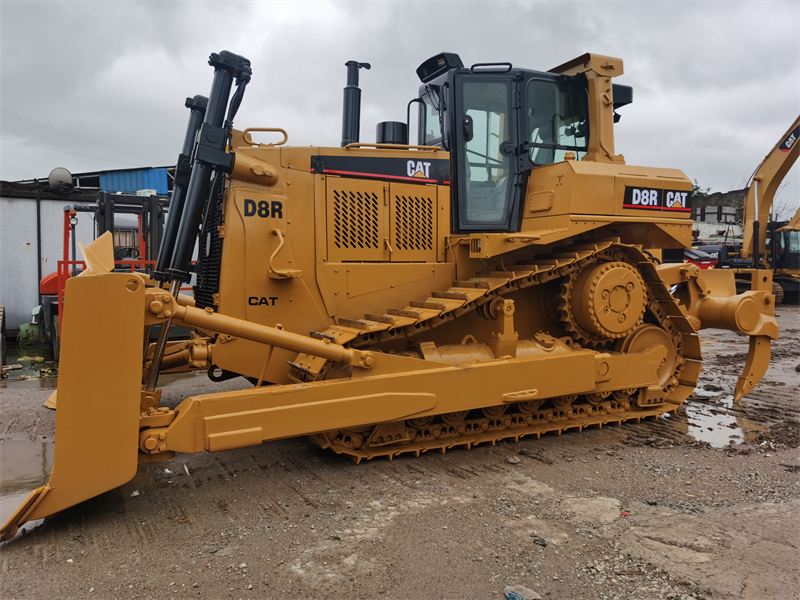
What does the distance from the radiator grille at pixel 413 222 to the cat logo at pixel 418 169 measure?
211mm

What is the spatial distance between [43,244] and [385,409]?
1299 cm

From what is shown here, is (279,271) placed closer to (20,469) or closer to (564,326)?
(20,469)

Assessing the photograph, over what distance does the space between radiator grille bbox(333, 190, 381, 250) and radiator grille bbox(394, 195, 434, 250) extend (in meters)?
0.21

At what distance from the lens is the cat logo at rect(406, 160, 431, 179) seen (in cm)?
540

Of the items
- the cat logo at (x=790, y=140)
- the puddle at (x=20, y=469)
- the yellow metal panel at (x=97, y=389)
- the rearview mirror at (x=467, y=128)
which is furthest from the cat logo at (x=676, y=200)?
the cat logo at (x=790, y=140)

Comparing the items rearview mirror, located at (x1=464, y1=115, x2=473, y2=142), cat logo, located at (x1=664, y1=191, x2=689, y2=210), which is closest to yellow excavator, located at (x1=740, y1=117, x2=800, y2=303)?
cat logo, located at (x1=664, y1=191, x2=689, y2=210)

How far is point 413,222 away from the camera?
17.9 feet

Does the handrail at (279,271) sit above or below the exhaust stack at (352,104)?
below

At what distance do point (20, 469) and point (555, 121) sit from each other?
19.1ft

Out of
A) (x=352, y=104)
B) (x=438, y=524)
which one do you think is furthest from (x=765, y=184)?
(x=438, y=524)

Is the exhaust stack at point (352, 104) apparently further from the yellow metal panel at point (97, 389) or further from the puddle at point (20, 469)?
the puddle at point (20, 469)

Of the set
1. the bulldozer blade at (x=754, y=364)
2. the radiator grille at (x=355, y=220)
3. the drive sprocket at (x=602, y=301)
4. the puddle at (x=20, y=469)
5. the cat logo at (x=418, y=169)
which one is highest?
the cat logo at (x=418, y=169)

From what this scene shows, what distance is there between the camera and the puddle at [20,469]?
4.06 metres

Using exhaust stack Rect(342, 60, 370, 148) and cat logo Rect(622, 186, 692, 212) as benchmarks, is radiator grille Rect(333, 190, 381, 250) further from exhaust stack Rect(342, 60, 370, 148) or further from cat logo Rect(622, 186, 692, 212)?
cat logo Rect(622, 186, 692, 212)
